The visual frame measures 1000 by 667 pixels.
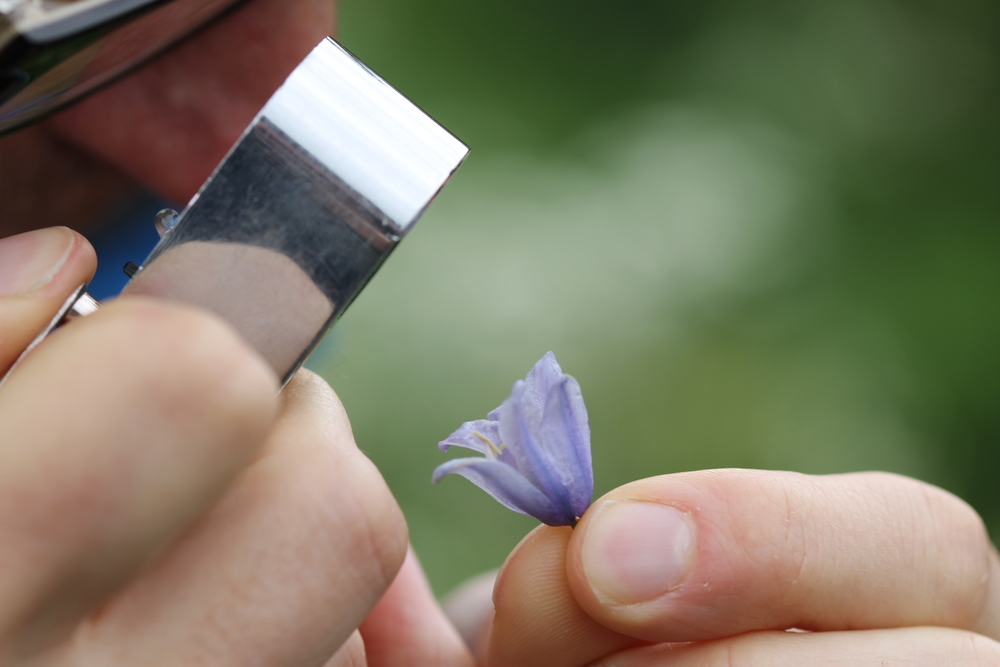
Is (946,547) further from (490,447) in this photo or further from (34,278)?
(34,278)

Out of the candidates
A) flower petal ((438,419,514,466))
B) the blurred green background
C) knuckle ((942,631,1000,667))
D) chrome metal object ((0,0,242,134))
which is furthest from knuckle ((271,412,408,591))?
the blurred green background

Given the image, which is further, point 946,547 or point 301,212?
point 946,547

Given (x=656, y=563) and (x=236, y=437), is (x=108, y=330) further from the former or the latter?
(x=656, y=563)

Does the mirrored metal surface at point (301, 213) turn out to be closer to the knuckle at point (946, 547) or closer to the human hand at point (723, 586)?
the human hand at point (723, 586)

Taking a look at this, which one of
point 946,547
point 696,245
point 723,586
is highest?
point 696,245

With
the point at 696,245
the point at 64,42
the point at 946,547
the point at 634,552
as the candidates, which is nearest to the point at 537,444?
the point at 634,552

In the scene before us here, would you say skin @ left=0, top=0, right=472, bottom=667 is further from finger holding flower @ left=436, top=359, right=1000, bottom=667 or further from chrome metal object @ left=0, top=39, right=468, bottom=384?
finger holding flower @ left=436, top=359, right=1000, bottom=667

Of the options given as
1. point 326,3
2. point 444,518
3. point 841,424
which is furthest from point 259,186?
point 841,424
